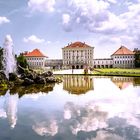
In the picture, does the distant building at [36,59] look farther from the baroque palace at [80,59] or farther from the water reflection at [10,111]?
the water reflection at [10,111]

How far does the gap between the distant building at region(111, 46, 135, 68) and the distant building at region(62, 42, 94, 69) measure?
884cm

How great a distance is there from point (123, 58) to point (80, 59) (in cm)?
1533

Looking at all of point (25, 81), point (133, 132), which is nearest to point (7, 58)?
A: point (25, 81)

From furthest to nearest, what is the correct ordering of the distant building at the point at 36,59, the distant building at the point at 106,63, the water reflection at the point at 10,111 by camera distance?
the distant building at the point at 106,63 < the distant building at the point at 36,59 < the water reflection at the point at 10,111

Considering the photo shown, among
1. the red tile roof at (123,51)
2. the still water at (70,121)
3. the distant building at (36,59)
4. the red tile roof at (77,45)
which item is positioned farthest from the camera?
the red tile roof at (77,45)

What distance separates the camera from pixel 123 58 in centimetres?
11094

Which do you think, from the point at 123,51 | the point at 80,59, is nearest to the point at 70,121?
the point at 123,51

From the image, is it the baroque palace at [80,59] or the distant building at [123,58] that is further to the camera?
the baroque palace at [80,59]

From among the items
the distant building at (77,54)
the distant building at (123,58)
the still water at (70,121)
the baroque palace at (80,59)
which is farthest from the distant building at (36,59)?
the still water at (70,121)

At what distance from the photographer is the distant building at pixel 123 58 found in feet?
361

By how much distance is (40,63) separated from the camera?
112 m

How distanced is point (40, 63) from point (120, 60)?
2684cm

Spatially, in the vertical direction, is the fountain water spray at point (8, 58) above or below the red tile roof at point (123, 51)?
below

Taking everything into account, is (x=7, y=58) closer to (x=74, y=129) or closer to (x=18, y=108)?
(x=18, y=108)
